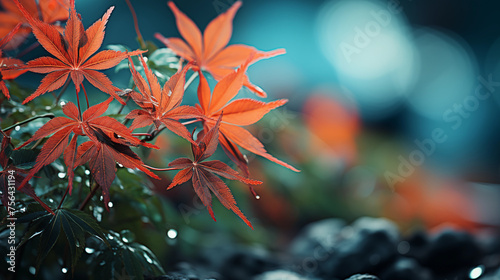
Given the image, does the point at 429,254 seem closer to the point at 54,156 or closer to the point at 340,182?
the point at 54,156

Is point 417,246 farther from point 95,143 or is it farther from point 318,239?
point 95,143

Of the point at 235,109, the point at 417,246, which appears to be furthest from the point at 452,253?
the point at 235,109

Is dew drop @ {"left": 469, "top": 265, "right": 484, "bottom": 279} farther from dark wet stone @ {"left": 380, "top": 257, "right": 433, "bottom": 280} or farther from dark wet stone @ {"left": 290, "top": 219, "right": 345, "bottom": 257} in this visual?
dark wet stone @ {"left": 290, "top": 219, "right": 345, "bottom": 257}

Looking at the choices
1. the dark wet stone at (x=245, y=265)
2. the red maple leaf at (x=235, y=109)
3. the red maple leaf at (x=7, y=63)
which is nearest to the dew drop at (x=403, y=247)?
the dark wet stone at (x=245, y=265)

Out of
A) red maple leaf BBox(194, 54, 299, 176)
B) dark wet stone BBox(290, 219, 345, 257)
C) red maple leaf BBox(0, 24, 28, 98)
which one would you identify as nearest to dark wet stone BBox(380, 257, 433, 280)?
dark wet stone BBox(290, 219, 345, 257)

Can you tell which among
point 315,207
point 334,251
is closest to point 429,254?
point 334,251

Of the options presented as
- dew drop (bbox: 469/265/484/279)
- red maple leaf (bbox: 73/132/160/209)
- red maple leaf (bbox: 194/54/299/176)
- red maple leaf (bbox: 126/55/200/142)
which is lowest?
red maple leaf (bbox: 73/132/160/209)
